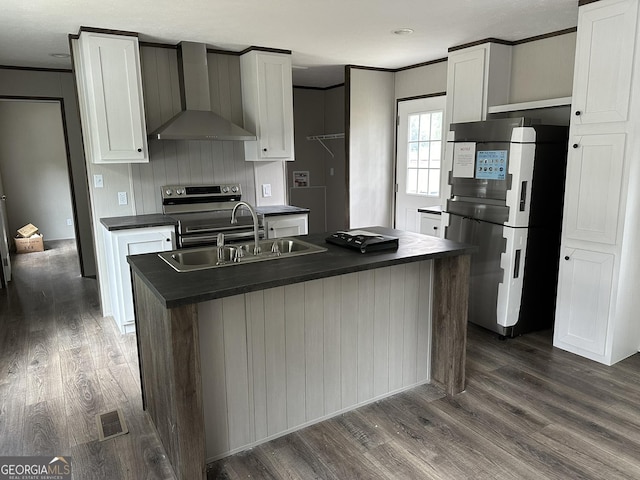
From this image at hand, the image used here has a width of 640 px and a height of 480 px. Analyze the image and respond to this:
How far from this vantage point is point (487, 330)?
3.66 meters

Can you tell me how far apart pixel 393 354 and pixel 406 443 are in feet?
1.75

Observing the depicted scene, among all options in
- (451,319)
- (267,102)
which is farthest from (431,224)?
(267,102)

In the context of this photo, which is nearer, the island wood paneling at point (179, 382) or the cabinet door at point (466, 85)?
the island wood paneling at point (179, 382)

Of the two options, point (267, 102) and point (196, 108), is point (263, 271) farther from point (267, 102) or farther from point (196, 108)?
point (267, 102)

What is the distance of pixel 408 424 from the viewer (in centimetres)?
238

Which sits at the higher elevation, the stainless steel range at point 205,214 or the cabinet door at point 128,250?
the stainless steel range at point 205,214

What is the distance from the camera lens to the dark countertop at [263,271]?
5.84 ft

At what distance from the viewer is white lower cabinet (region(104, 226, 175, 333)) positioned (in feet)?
11.7

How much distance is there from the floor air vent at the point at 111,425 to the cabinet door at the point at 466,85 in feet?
11.9

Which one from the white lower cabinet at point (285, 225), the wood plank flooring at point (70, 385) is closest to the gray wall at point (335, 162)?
the white lower cabinet at point (285, 225)

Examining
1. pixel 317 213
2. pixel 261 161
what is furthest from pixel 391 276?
pixel 317 213

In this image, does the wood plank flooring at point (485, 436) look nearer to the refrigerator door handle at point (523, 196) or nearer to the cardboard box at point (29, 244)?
the refrigerator door handle at point (523, 196)

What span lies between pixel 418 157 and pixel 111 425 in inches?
158

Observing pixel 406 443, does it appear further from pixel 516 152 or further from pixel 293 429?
pixel 516 152
